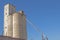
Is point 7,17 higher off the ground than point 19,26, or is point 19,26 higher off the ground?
point 7,17

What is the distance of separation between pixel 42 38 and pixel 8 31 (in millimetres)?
27653

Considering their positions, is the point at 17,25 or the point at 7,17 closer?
the point at 17,25

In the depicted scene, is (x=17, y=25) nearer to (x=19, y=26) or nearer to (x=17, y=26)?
(x=17, y=26)

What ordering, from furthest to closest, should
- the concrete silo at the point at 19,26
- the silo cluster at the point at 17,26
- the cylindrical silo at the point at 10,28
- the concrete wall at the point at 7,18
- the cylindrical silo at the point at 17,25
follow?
1. the concrete wall at the point at 7,18
2. the cylindrical silo at the point at 10,28
3. the silo cluster at the point at 17,26
4. the concrete silo at the point at 19,26
5. the cylindrical silo at the point at 17,25

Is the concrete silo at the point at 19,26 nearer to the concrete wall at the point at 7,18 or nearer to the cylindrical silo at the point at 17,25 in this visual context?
the cylindrical silo at the point at 17,25

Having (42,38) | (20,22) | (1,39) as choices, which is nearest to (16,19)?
(20,22)

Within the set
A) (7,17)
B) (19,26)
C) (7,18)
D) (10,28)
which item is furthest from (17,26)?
(7,17)

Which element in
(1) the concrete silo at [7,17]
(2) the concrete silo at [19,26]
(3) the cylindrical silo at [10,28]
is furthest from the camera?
(1) the concrete silo at [7,17]

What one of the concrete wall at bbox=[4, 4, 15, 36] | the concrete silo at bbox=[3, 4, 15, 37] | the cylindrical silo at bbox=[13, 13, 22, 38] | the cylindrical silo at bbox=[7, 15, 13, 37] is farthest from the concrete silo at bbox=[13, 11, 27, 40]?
the concrete silo at bbox=[3, 4, 15, 37]

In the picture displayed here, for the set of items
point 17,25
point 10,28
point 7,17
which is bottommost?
point 10,28

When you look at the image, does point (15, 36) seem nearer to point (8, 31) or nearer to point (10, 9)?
point (8, 31)

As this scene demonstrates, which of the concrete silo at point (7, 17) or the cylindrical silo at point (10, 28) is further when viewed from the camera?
the concrete silo at point (7, 17)

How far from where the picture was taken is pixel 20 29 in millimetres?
66312

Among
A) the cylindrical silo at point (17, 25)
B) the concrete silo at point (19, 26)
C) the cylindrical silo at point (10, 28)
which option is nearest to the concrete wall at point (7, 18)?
the cylindrical silo at point (10, 28)
